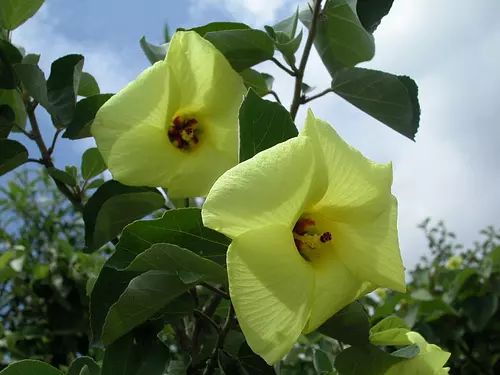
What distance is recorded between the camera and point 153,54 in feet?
3.64

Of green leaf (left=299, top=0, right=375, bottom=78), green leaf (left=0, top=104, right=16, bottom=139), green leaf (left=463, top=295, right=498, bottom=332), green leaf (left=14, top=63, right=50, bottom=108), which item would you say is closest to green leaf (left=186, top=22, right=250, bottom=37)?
green leaf (left=299, top=0, right=375, bottom=78)

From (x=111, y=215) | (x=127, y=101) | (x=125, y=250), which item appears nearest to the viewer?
(x=125, y=250)

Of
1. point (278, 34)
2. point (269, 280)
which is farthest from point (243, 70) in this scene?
point (269, 280)

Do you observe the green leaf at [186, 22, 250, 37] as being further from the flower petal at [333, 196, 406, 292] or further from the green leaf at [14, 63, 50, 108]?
the flower petal at [333, 196, 406, 292]

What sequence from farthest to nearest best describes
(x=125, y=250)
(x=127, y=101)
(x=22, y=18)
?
(x=22, y=18), (x=127, y=101), (x=125, y=250)

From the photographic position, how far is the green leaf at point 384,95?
1086 mm

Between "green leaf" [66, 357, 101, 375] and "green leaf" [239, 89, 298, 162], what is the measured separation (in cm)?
41

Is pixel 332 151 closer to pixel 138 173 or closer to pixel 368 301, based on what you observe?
pixel 138 173

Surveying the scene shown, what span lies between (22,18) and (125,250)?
2.33ft

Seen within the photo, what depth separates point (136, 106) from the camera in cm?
92

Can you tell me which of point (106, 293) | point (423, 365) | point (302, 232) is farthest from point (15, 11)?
point (423, 365)

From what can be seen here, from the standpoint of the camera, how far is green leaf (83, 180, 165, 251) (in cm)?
109

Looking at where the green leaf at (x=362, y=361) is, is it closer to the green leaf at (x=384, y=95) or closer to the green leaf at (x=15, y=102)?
the green leaf at (x=384, y=95)

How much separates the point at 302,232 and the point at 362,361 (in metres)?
0.22
